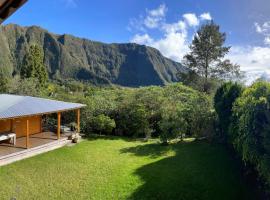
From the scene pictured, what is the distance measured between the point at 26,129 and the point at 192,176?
10294mm

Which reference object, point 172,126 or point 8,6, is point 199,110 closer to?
point 172,126

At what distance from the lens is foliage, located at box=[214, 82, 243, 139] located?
14578 mm

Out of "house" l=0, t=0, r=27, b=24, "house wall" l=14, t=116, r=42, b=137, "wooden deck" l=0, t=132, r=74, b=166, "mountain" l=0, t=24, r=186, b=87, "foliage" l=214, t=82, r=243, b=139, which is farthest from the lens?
"mountain" l=0, t=24, r=186, b=87

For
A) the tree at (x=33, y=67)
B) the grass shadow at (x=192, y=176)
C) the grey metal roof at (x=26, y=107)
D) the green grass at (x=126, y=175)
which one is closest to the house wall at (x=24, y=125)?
the grey metal roof at (x=26, y=107)

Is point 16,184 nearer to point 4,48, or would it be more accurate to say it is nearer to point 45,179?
point 45,179

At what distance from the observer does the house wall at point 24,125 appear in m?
16.9

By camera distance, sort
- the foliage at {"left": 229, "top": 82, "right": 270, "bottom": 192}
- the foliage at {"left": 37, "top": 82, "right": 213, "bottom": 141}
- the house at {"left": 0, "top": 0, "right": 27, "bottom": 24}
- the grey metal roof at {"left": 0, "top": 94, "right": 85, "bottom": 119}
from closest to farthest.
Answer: the house at {"left": 0, "top": 0, "right": 27, "bottom": 24}, the foliage at {"left": 229, "top": 82, "right": 270, "bottom": 192}, the grey metal roof at {"left": 0, "top": 94, "right": 85, "bottom": 119}, the foliage at {"left": 37, "top": 82, "right": 213, "bottom": 141}

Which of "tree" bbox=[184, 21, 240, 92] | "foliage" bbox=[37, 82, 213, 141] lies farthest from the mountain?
"foliage" bbox=[37, 82, 213, 141]

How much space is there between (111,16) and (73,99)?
8.06 metres

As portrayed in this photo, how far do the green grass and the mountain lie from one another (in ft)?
Answer: 373

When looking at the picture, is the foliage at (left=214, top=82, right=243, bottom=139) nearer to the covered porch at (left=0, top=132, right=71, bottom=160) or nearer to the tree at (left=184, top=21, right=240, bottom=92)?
the covered porch at (left=0, top=132, right=71, bottom=160)

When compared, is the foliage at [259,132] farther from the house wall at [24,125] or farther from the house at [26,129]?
the house wall at [24,125]

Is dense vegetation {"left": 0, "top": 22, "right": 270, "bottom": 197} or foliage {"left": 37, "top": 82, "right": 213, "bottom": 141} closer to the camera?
dense vegetation {"left": 0, "top": 22, "right": 270, "bottom": 197}

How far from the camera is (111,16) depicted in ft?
73.9
